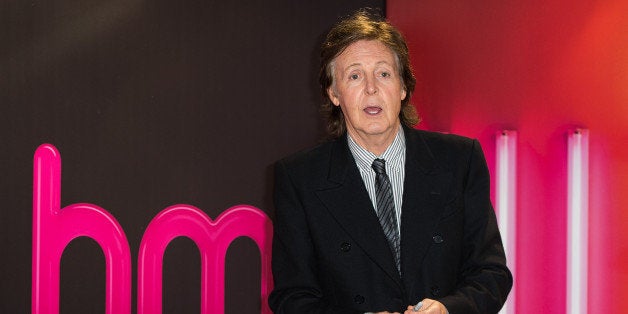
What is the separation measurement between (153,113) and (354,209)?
1820 mm

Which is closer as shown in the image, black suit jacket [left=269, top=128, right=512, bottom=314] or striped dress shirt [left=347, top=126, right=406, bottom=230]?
black suit jacket [left=269, top=128, right=512, bottom=314]

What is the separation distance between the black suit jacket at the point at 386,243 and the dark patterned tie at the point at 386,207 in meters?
0.03

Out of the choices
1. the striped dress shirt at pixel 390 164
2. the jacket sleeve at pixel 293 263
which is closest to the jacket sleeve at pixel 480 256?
the striped dress shirt at pixel 390 164

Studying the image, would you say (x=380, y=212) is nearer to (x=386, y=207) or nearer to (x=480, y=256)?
(x=386, y=207)

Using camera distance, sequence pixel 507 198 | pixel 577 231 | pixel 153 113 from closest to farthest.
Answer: pixel 577 231
pixel 507 198
pixel 153 113

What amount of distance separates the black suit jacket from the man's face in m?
0.08

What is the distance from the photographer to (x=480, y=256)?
6.04 ft

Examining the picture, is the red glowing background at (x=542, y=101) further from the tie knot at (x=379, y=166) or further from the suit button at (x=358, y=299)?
the suit button at (x=358, y=299)

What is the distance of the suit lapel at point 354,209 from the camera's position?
1.83m

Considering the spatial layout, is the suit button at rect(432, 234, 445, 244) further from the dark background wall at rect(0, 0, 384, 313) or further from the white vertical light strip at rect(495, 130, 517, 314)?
the dark background wall at rect(0, 0, 384, 313)

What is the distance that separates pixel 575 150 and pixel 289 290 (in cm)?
174

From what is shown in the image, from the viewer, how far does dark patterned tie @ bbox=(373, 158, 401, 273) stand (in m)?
1.87

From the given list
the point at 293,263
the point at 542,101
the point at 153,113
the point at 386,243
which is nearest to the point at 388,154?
the point at 386,243

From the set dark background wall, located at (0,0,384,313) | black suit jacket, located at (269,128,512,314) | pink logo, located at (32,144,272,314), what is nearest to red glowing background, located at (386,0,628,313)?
dark background wall, located at (0,0,384,313)
